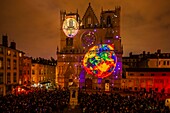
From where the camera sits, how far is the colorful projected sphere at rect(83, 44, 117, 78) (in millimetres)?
44875

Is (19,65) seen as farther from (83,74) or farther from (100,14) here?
(100,14)

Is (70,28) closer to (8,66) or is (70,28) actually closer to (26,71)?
(8,66)

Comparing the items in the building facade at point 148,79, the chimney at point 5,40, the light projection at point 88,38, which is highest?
the light projection at point 88,38

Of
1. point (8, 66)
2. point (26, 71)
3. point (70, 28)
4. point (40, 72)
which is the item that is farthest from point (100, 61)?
point (40, 72)

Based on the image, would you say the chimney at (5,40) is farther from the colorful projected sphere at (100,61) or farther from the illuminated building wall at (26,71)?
the colorful projected sphere at (100,61)

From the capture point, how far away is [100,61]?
4506 cm

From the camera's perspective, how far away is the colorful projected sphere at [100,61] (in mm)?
44875

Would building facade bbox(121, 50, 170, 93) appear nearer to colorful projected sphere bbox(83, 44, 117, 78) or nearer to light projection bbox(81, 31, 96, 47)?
colorful projected sphere bbox(83, 44, 117, 78)

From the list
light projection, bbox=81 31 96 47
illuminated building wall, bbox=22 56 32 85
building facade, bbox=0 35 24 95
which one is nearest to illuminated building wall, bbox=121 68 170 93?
light projection, bbox=81 31 96 47

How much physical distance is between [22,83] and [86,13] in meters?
23.2

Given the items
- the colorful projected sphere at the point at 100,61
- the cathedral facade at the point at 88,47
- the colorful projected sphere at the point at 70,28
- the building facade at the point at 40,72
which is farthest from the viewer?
the building facade at the point at 40,72

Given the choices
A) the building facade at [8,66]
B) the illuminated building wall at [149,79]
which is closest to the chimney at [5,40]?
the building facade at [8,66]

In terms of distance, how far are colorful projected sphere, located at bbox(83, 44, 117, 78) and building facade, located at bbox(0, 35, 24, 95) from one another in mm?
14855

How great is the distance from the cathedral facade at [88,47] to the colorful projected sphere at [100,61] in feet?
10.5
